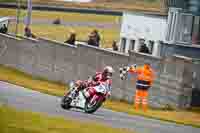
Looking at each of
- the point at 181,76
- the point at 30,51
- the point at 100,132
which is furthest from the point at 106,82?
the point at 30,51

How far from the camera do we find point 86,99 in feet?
75.3

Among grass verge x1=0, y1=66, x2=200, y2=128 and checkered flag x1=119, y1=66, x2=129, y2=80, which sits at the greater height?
checkered flag x1=119, y1=66, x2=129, y2=80

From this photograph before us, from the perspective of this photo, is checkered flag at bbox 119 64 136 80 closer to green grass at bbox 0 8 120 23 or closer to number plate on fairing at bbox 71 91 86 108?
number plate on fairing at bbox 71 91 86 108

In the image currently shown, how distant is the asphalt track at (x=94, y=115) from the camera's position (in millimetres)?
19694

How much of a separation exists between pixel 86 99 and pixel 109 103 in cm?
511

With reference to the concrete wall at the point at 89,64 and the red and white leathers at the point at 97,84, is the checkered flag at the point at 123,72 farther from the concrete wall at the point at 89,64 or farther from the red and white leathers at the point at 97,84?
the red and white leathers at the point at 97,84

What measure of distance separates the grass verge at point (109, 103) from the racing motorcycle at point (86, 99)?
144 cm

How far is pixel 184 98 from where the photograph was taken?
26.7 metres

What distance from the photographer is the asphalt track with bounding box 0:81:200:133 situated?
19.7 m

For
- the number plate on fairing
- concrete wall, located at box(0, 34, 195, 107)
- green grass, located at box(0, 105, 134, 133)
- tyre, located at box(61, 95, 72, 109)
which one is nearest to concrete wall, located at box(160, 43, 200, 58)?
concrete wall, located at box(0, 34, 195, 107)

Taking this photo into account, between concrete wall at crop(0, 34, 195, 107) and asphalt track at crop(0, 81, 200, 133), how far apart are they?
300cm

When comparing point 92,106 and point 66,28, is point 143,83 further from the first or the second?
point 66,28

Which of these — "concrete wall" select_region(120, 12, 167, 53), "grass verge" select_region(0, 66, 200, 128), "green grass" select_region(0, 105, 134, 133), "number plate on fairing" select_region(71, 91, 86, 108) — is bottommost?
"grass verge" select_region(0, 66, 200, 128)

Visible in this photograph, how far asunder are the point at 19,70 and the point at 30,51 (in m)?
1.32
